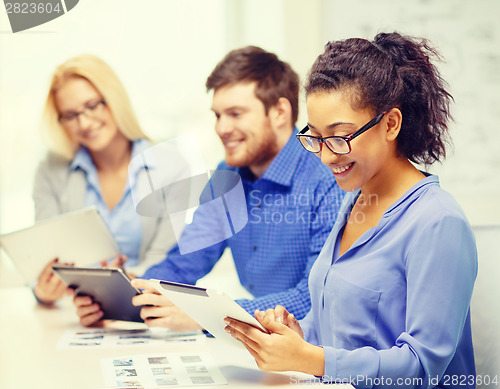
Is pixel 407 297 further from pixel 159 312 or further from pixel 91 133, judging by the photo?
pixel 91 133

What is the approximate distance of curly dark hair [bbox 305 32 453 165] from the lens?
3.39 ft

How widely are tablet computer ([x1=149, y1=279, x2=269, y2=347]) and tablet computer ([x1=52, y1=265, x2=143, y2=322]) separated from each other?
1.02 feet

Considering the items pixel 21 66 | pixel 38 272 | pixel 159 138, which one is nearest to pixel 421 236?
pixel 38 272

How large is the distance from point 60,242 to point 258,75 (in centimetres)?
72

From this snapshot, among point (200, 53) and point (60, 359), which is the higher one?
point (200, 53)

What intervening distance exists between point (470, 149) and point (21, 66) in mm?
1828

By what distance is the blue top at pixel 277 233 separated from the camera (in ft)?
4.96

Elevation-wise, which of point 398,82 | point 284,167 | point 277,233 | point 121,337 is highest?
point 398,82

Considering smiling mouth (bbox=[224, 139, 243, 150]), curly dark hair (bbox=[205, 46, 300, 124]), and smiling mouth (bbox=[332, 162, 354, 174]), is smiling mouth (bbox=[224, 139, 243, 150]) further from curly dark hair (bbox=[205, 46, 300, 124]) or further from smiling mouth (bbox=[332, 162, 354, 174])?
smiling mouth (bbox=[332, 162, 354, 174])

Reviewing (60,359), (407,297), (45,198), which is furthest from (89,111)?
(407,297)

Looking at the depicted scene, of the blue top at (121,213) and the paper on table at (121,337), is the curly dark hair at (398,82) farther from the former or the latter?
the blue top at (121,213)

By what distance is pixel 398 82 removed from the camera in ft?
3.43

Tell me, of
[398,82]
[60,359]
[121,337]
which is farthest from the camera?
[121,337]

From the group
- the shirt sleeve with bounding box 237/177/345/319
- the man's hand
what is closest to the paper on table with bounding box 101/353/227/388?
the man's hand
